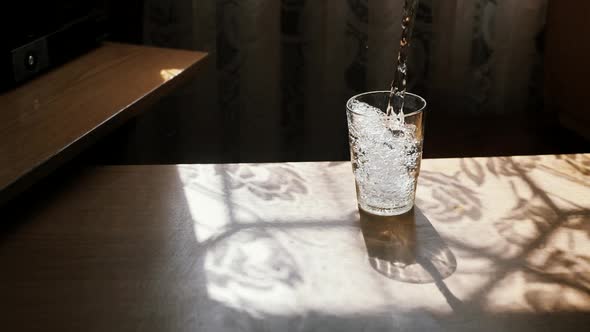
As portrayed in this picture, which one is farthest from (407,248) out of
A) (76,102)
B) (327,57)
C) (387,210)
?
(327,57)

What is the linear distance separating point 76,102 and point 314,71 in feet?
3.23

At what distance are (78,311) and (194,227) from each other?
0.23 metres

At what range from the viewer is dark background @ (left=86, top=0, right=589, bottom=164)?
86.3 inches

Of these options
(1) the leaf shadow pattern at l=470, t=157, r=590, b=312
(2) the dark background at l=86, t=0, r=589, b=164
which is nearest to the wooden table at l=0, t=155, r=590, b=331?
(1) the leaf shadow pattern at l=470, t=157, r=590, b=312

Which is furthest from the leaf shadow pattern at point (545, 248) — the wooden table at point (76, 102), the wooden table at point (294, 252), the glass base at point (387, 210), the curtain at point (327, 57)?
the curtain at point (327, 57)

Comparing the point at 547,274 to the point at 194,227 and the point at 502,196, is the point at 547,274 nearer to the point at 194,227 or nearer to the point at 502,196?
the point at 502,196

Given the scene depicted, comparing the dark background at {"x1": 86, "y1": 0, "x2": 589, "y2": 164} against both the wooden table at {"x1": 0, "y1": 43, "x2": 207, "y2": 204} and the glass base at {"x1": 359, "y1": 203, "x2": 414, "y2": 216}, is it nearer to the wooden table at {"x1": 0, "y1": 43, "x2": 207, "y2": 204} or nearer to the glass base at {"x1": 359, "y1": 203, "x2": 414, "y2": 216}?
the wooden table at {"x1": 0, "y1": 43, "x2": 207, "y2": 204}

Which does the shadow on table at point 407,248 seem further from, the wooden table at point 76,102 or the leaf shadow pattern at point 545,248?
the wooden table at point 76,102

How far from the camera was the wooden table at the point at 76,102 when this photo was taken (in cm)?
117

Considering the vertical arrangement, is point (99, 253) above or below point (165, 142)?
above

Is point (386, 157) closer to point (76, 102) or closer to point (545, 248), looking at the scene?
point (545, 248)

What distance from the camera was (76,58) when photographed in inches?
69.0

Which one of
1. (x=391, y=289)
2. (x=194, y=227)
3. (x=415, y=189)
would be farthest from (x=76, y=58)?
(x=391, y=289)

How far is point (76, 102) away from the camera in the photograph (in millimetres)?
1442
